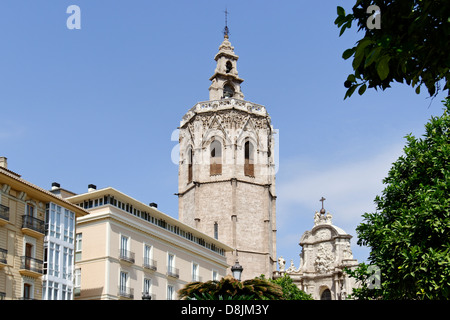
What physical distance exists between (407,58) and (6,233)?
3296cm

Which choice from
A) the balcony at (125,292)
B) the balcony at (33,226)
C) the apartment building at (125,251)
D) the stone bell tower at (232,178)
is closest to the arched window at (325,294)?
the stone bell tower at (232,178)

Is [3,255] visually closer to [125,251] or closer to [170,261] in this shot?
[125,251]

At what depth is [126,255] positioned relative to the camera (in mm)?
48594

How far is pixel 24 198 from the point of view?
39.4m

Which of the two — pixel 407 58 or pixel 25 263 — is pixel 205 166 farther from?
pixel 407 58

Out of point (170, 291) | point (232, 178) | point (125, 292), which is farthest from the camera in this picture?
point (232, 178)

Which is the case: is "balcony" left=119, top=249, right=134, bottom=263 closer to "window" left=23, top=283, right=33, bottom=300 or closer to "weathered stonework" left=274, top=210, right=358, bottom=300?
"window" left=23, top=283, right=33, bottom=300

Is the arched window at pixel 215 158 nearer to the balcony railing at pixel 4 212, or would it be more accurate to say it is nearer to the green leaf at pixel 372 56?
the balcony railing at pixel 4 212

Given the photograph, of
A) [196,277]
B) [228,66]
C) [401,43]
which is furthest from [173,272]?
[401,43]

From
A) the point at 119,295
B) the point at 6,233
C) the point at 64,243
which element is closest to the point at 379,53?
the point at 6,233

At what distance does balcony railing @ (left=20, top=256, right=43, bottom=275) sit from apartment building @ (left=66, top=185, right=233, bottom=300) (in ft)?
21.9

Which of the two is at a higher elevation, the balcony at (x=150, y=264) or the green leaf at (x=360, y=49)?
the balcony at (x=150, y=264)

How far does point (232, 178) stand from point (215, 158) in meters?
3.43

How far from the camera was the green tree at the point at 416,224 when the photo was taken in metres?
24.5
